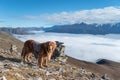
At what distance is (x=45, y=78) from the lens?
2158 centimetres

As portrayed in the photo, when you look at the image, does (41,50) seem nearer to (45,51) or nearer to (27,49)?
(45,51)

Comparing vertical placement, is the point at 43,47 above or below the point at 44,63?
above

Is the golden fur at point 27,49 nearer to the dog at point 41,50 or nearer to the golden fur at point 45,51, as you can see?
the dog at point 41,50

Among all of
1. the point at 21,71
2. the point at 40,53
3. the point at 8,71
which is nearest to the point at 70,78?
the point at 40,53

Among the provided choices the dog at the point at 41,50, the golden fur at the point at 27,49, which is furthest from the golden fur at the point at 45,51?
the golden fur at the point at 27,49

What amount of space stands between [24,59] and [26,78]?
8552 millimetres

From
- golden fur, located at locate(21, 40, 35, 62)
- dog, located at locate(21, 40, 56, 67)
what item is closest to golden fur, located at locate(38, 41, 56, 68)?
dog, located at locate(21, 40, 56, 67)

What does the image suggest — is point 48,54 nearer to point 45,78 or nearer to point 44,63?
point 44,63

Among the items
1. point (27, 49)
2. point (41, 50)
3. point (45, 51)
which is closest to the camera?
point (45, 51)

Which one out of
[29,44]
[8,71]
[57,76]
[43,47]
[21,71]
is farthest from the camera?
[29,44]

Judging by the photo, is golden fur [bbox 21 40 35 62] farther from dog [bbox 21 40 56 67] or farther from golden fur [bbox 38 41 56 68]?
golden fur [bbox 38 41 56 68]

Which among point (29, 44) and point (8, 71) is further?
point (29, 44)

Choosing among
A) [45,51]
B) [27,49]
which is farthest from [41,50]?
[27,49]

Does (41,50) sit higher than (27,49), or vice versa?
(41,50)
